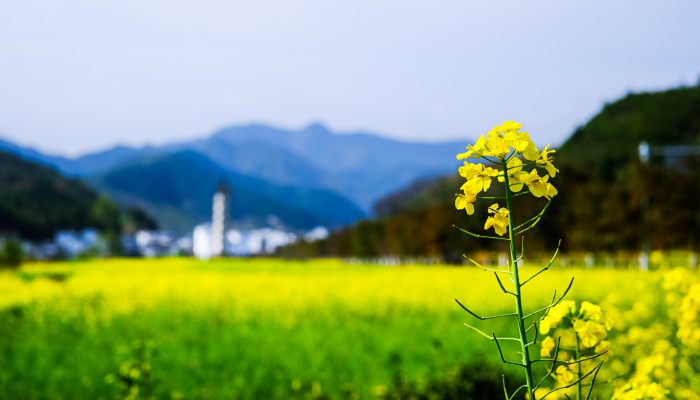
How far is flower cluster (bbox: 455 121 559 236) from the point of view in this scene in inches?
56.7

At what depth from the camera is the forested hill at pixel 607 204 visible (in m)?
29.9

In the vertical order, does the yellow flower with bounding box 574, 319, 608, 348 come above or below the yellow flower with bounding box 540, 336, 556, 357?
above

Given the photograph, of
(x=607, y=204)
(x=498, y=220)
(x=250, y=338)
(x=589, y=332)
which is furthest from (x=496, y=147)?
(x=607, y=204)

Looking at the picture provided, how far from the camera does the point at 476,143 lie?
1.45 m

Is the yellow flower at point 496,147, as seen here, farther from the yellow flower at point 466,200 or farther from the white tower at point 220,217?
the white tower at point 220,217

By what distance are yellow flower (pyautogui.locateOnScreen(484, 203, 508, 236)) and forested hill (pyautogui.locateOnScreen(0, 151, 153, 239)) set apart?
110 meters

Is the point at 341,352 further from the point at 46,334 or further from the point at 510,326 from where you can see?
the point at 46,334

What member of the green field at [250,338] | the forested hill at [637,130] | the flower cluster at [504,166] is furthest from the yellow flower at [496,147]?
the forested hill at [637,130]

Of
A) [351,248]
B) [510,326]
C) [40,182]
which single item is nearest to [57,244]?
[40,182]

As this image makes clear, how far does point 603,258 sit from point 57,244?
293 feet

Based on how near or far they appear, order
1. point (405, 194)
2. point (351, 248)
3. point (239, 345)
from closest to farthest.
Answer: point (239, 345)
point (351, 248)
point (405, 194)

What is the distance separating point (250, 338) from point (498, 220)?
9254 mm

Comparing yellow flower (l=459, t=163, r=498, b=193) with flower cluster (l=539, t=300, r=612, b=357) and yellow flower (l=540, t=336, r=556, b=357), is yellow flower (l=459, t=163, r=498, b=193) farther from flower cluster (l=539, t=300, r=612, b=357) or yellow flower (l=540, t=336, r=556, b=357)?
yellow flower (l=540, t=336, r=556, b=357)

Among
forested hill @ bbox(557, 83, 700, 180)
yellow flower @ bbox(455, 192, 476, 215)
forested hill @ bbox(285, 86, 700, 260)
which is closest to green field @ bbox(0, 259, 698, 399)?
forested hill @ bbox(285, 86, 700, 260)
